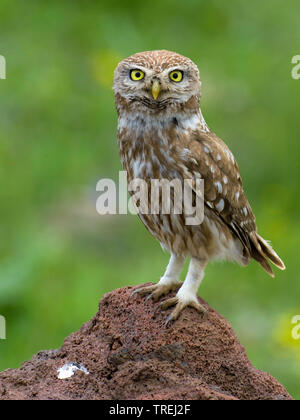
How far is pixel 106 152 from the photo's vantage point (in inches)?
356

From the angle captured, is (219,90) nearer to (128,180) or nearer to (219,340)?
(128,180)

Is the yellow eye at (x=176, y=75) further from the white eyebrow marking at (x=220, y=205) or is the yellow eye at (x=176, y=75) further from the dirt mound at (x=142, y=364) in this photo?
the dirt mound at (x=142, y=364)

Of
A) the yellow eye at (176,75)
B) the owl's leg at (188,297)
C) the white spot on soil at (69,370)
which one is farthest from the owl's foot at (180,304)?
the yellow eye at (176,75)

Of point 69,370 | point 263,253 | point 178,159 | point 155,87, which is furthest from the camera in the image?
point 263,253

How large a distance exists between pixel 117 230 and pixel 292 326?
201cm

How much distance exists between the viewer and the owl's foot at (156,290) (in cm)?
432

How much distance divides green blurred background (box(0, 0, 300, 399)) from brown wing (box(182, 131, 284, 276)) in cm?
214

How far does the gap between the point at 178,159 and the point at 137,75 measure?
1.42ft

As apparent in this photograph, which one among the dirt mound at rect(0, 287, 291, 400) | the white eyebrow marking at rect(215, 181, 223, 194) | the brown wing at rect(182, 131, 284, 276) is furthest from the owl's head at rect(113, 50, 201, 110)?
the dirt mound at rect(0, 287, 291, 400)

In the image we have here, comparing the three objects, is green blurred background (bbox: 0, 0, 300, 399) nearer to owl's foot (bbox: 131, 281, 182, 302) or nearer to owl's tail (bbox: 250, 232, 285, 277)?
owl's tail (bbox: 250, 232, 285, 277)

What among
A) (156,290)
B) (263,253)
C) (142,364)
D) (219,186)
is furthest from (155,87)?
(142,364)

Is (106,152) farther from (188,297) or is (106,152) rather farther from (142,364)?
(142,364)

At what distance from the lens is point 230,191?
4.59 metres

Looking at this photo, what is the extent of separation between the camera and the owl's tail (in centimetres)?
474
